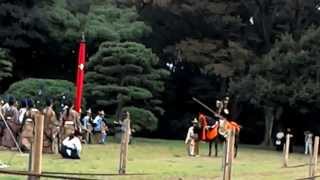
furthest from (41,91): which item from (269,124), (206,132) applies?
(269,124)

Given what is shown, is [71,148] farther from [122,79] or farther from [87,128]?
[122,79]

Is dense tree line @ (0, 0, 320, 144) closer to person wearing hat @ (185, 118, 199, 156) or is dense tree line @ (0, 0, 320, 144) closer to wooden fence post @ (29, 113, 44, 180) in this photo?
person wearing hat @ (185, 118, 199, 156)

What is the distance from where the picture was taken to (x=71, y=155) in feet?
60.0

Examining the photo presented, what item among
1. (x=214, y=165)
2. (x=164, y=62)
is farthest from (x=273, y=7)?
(x=214, y=165)

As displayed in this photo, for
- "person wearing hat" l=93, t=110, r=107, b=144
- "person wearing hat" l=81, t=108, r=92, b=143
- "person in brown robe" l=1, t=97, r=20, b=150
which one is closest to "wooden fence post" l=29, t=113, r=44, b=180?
"person in brown robe" l=1, t=97, r=20, b=150

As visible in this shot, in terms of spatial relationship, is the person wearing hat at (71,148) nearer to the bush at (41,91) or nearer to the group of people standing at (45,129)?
the group of people standing at (45,129)

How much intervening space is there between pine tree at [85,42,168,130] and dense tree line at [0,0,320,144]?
48 millimetres

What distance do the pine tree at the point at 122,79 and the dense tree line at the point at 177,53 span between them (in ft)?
0.16

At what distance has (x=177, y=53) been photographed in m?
44.2

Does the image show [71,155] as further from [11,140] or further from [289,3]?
[289,3]

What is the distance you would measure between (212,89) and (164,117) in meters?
4.00

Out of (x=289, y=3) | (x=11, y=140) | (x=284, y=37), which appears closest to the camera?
(x=11, y=140)

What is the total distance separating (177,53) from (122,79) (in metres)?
11.2

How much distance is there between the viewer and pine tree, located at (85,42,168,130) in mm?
33125
